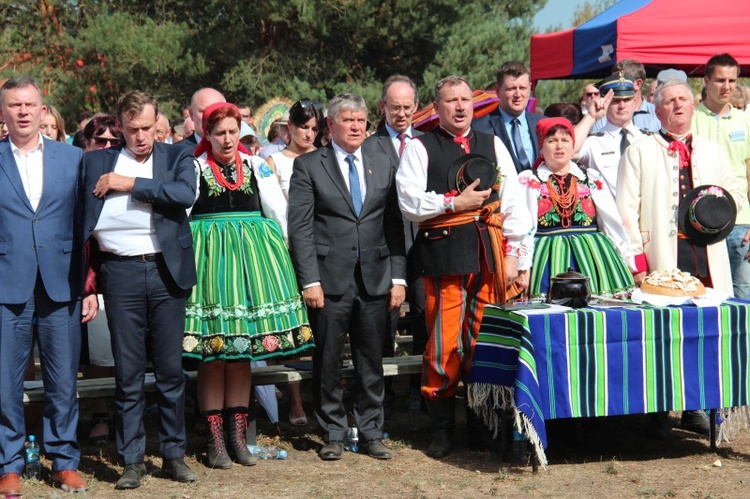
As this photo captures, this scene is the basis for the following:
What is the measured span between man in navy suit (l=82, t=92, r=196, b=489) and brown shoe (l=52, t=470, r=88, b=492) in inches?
7.3

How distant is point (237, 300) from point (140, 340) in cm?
53

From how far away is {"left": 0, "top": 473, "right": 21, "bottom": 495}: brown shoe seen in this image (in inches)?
200

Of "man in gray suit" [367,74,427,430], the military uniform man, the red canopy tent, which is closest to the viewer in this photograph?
"man in gray suit" [367,74,427,430]

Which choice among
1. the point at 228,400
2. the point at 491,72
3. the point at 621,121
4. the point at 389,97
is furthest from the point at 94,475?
the point at 491,72

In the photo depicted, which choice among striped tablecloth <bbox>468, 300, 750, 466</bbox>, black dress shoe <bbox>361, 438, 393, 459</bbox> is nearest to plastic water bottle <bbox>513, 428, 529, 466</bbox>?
striped tablecloth <bbox>468, 300, 750, 466</bbox>

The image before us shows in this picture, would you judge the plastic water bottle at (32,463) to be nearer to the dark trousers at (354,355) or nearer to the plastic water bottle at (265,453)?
the plastic water bottle at (265,453)

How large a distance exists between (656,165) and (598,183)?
Result: 426mm

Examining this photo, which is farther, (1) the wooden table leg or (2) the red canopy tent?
(2) the red canopy tent

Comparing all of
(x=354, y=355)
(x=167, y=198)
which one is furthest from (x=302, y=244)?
(x=167, y=198)

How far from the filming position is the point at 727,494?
508 cm

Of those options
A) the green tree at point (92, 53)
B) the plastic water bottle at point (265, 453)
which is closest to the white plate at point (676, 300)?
the plastic water bottle at point (265, 453)

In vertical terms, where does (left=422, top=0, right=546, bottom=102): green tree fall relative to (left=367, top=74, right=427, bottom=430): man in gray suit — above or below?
above

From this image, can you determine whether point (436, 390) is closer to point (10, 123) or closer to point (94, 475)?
point (94, 475)

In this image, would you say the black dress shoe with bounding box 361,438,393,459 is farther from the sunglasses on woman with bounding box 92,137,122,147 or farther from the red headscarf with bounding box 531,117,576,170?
the sunglasses on woman with bounding box 92,137,122,147
